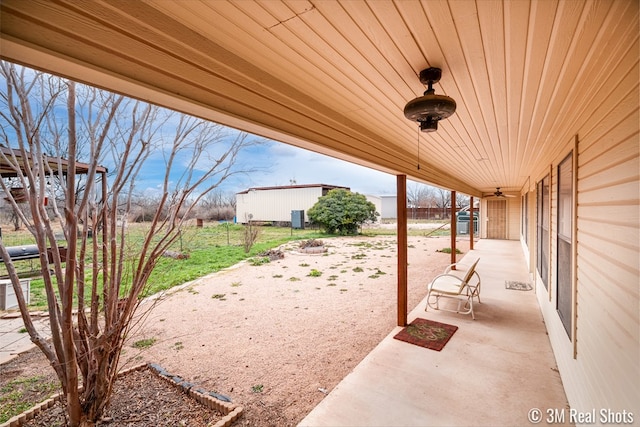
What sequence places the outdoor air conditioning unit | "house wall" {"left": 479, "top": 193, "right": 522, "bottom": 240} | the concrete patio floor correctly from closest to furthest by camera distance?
the concrete patio floor
"house wall" {"left": 479, "top": 193, "right": 522, "bottom": 240}
the outdoor air conditioning unit

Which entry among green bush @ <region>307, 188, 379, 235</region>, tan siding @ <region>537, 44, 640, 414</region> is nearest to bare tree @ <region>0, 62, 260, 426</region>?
tan siding @ <region>537, 44, 640, 414</region>

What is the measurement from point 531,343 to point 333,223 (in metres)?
12.2

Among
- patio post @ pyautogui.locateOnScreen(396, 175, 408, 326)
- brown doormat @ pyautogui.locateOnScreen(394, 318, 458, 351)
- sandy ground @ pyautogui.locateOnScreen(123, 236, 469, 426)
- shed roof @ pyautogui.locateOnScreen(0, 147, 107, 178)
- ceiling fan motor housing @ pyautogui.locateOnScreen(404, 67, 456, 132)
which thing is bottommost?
sandy ground @ pyautogui.locateOnScreen(123, 236, 469, 426)

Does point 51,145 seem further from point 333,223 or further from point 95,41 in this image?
point 333,223

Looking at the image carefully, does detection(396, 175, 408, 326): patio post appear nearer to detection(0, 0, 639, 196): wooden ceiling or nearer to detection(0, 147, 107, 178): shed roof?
detection(0, 0, 639, 196): wooden ceiling

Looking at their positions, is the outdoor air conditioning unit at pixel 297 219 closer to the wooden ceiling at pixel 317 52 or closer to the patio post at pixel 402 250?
the patio post at pixel 402 250

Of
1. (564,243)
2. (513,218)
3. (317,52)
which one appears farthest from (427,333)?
(513,218)

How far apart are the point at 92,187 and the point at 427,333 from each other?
3.69 metres

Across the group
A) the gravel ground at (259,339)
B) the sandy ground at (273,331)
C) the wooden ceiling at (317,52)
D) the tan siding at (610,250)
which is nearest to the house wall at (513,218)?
the sandy ground at (273,331)

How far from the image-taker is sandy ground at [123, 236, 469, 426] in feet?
8.85

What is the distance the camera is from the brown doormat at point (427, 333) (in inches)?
131

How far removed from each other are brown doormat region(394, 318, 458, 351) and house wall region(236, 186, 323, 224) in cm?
1575

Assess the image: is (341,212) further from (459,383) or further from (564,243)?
(459,383)

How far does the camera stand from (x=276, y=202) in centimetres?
2084
